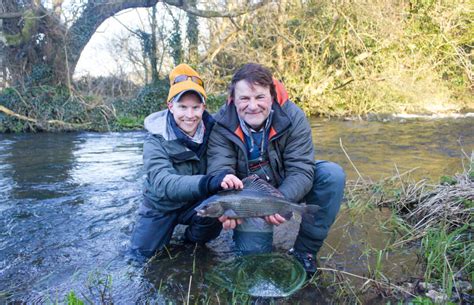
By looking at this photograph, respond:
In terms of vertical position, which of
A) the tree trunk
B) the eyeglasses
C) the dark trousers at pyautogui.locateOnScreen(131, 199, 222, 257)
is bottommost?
the dark trousers at pyautogui.locateOnScreen(131, 199, 222, 257)

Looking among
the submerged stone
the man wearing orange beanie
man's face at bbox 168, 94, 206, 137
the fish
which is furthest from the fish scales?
man's face at bbox 168, 94, 206, 137

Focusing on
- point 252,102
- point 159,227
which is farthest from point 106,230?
point 252,102

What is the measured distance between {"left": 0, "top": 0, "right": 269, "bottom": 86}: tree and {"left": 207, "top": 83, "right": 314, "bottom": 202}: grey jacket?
1375 cm

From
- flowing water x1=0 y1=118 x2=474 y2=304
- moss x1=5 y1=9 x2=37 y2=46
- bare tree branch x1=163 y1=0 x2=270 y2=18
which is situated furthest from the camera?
bare tree branch x1=163 y1=0 x2=270 y2=18

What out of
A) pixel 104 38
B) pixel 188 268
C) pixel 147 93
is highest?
pixel 104 38

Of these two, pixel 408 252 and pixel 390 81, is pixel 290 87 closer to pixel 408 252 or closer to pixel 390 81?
pixel 390 81

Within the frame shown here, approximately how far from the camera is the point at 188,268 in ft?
12.1

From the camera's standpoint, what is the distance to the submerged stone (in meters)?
3.17

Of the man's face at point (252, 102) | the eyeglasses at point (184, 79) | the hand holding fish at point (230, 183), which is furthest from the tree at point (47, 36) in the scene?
the hand holding fish at point (230, 183)

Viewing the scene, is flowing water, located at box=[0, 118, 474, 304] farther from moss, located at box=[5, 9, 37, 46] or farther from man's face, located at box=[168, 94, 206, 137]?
moss, located at box=[5, 9, 37, 46]

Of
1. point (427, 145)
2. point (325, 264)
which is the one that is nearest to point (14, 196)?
point (325, 264)

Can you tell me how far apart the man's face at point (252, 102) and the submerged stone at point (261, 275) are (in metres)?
1.26

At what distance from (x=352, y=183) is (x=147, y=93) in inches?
538

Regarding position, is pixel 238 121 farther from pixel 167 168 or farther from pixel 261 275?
pixel 261 275
